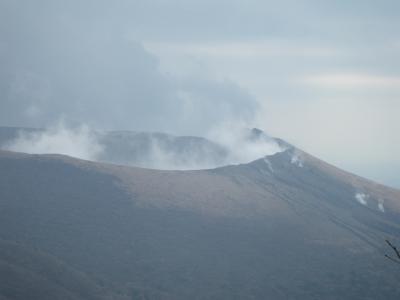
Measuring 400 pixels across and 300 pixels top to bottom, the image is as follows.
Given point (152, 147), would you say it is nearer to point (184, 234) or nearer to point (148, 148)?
point (148, 148)

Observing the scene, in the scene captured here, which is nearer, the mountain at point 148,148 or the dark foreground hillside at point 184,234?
the dark foreground hillside at point 184,234

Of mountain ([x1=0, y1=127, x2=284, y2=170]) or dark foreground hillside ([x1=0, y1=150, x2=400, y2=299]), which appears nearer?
dark foreground hillside ([x1=0, y1=150, x2=400, y2=299])

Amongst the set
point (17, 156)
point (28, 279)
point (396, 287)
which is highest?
point (17, 156)

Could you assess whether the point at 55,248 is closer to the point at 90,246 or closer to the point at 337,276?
the point at 90,246

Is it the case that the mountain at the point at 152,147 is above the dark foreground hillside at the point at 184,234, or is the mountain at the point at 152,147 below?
above

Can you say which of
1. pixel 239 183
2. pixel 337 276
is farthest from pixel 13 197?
pixel 337 276

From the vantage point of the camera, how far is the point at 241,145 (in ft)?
520

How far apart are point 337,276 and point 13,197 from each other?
49.2m

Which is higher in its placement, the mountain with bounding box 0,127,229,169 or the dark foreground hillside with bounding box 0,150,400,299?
the mountain with bounding box 0,127,229,169

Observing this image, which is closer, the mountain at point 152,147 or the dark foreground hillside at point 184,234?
the dark foreground hillside at point 184,234

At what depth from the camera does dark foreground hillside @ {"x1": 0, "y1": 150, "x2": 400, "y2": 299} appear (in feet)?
249

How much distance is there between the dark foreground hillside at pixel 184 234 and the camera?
7588cm

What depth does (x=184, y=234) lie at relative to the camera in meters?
94.1

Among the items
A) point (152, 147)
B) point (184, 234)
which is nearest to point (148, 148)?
point (152, 147)
